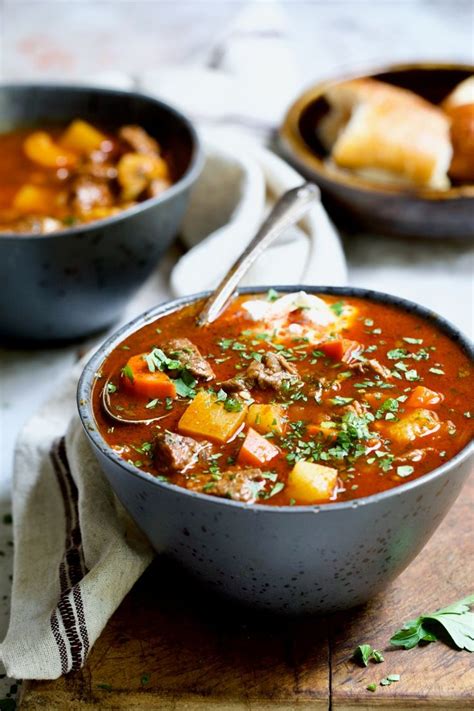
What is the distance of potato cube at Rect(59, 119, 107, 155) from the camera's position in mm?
4586

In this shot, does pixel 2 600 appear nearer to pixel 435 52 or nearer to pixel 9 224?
pixel 9 224

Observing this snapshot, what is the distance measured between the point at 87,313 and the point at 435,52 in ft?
12.1

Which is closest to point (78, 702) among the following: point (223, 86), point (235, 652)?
point (235, 652)

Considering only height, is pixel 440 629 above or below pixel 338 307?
below

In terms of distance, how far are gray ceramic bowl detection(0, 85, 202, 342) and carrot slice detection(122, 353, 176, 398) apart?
1205 millimetres

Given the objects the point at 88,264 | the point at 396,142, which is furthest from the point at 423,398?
the point at 396,142

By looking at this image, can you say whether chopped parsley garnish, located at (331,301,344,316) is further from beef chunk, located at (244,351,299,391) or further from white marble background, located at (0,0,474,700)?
white marble background, located at (0,0,474,700)

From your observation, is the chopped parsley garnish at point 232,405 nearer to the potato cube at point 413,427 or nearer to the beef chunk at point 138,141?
the potato cube at point 413,427

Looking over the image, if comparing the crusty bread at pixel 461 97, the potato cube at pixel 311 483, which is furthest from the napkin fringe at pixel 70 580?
the crusty bread at pixel 461 97

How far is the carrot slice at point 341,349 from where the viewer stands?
2.72 m

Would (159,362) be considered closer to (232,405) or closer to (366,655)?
(232,405)

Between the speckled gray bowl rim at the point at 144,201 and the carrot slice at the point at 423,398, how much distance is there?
1631 mm

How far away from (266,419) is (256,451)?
4.8 inches

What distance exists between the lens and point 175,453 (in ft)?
7.57
